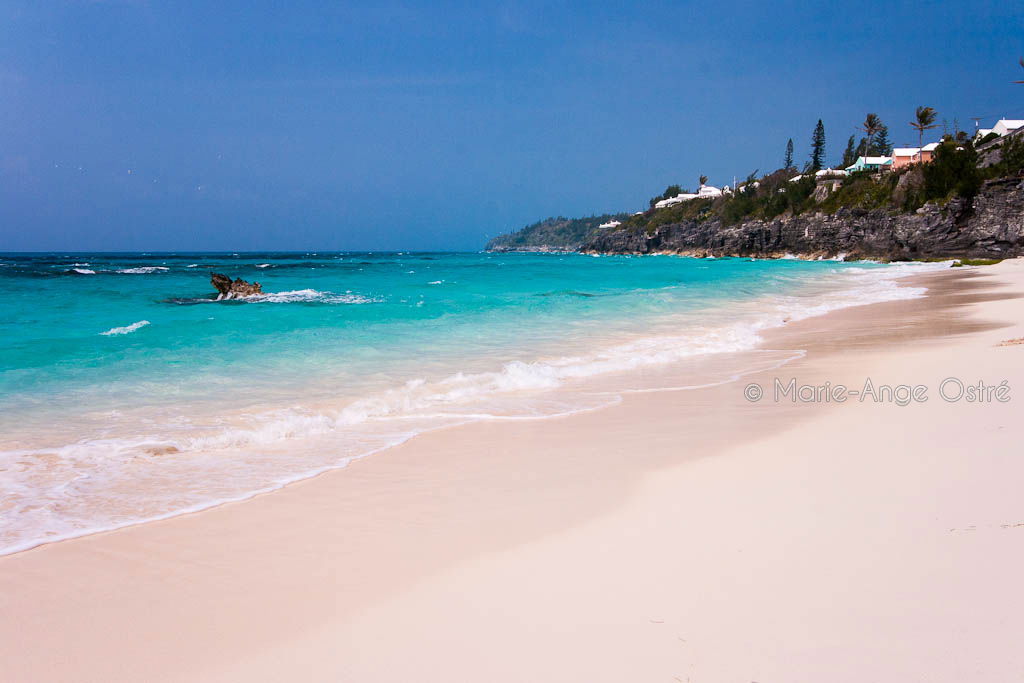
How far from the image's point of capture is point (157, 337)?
43.2 ft

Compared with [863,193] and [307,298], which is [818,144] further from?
[307,298]

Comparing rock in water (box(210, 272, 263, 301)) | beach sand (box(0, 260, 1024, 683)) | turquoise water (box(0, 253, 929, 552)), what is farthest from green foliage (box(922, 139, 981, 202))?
beach sand (box(0, 260, 1024, 683))

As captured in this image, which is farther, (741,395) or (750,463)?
(741,395)

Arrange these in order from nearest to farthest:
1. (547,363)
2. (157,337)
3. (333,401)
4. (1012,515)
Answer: (1012,515) → (333,401) → (547,363) → (157,337)

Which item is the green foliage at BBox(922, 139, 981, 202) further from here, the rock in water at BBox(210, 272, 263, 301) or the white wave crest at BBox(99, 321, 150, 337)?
the white wave crest at BBox(99, 321, 150, 337)

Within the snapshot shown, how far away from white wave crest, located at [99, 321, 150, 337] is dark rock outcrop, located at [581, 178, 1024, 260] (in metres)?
57.8

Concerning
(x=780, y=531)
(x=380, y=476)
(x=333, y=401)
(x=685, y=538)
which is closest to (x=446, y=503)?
(x=380, y=476)

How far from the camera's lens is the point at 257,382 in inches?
348

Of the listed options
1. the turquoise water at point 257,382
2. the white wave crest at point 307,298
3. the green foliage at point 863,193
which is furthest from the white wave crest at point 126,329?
the green foliage at point 863,193

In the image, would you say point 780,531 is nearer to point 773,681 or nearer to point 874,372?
point 773,681

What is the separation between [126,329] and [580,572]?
15412mm

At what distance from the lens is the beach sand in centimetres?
229

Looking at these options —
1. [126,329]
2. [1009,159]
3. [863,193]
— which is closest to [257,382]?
[126,329]

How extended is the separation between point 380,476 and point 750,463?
2956 mm
